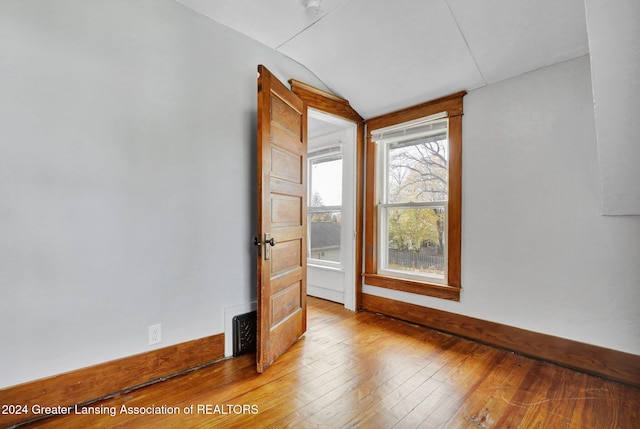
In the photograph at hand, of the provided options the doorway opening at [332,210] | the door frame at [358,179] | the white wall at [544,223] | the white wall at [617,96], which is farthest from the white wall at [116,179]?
the white wall at [617,96]

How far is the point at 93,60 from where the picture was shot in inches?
65.1

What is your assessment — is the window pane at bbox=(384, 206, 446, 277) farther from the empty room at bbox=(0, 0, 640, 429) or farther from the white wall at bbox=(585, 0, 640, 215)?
the white wall at bbox=(585, 0, 640, 215)

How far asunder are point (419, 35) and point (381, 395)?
2.50m

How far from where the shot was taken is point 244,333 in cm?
227

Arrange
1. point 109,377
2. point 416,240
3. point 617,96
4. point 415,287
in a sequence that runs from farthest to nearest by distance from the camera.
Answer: point 416,240 → point 415,287 → point 109,377 → point 617,96

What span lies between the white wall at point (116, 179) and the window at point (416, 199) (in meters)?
1.52

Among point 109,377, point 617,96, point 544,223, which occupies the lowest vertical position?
point 109,377

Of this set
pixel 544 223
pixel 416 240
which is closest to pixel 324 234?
pixel 416 240

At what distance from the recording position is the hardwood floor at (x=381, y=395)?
1.50m

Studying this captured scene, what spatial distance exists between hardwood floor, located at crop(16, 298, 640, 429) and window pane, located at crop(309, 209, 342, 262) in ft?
5.66

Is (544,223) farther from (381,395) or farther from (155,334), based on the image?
(155,334)

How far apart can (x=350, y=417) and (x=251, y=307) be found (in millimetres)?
1129

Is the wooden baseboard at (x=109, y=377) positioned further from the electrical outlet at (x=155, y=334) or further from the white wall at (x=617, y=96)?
the white wall at (x=617, y=96)

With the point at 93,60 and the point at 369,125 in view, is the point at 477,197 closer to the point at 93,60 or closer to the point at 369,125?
the point at 369,125
